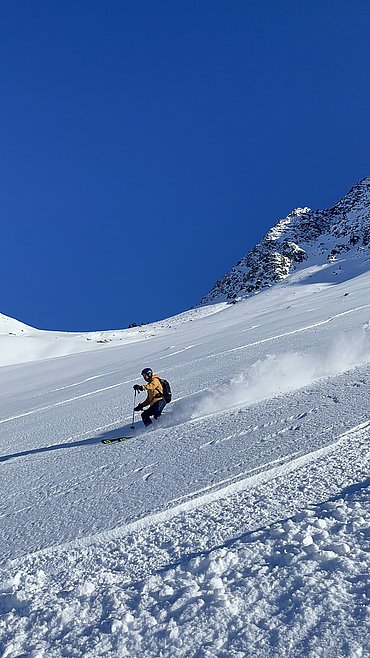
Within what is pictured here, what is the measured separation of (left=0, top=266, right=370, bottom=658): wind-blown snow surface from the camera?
3.67 metres

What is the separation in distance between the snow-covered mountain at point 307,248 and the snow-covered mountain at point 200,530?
78.1 metres

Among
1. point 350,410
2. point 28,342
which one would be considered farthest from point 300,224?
point 350,410

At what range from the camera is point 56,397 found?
16938 millimetres

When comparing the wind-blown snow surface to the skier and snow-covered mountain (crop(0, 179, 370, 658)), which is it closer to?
snow-covered mountain (crop(0, 179, 370, 658))

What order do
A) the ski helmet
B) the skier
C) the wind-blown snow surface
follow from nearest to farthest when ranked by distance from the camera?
1. the wind-blown snow surface
2. the ski helmet
3. the skier

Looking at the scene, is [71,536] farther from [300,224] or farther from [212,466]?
[300,224]

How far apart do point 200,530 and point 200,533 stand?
55mm

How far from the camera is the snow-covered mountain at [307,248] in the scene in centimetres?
10635

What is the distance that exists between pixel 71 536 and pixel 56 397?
11.8 metres

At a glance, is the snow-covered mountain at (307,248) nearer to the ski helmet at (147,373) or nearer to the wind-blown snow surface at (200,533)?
the ski helmet at (147,373)

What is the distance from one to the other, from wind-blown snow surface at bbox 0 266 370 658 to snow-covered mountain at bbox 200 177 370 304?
78660 mm

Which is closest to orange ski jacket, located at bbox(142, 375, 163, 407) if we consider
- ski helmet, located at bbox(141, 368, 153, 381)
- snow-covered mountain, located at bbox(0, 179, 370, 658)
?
ski helmet, located at bbox(141, 368, 153, 381)

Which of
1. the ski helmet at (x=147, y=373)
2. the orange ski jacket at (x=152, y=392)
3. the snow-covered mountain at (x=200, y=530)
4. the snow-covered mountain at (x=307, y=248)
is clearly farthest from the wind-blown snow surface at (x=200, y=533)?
the snow-covered mountain at (x=307, y=248)

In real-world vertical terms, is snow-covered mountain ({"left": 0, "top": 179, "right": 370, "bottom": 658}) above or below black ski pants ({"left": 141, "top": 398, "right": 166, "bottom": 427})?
below
